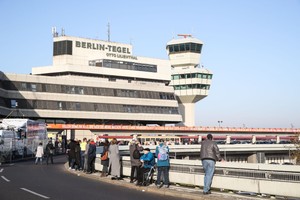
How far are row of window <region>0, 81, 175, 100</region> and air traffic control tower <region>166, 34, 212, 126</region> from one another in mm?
9242

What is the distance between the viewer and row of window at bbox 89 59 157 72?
10556 centimetres

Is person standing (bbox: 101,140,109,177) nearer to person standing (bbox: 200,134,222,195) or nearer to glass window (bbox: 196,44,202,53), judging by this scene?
person standing (bbox: 200,134,222,195)

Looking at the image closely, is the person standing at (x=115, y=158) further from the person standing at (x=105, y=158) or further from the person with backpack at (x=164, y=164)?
the person with backpack at (x=164, y=164)

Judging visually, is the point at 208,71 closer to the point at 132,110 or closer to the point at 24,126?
the point at 132,110

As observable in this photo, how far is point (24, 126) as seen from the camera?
47.4 meters

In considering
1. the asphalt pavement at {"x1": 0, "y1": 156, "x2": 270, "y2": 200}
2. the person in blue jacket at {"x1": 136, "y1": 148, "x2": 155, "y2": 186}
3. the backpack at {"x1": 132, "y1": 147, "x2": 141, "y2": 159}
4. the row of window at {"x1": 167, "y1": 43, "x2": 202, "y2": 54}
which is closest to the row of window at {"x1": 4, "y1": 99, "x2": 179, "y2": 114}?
the row of window at {"x1": 167, "y1": 43, "x2": 202, "y2": 54}

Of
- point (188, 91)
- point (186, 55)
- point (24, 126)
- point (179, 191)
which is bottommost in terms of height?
point (179, 191)

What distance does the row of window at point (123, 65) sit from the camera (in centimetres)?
10556

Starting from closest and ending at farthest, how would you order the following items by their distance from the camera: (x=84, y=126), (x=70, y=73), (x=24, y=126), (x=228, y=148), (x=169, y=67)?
(x=24, y=126), (x=228, y=148), (x=84, y=126), (x=70, y=73), (x=169, y=67)

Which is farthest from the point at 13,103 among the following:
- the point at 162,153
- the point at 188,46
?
the point at 162,153

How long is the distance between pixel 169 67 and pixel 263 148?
44.0 m

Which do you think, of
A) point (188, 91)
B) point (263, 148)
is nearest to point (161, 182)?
point (263, 148)

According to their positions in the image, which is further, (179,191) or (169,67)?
(169,67)

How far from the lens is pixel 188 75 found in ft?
387
